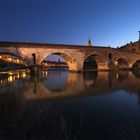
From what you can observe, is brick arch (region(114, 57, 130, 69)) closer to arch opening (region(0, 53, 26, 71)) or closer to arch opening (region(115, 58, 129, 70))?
arch opening (region(115, 58, 129, 70))

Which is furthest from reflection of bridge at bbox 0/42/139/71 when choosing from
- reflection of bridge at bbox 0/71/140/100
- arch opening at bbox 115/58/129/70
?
reflection of bridge at bbox 0/71/140/100

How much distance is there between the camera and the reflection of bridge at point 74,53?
33094mm

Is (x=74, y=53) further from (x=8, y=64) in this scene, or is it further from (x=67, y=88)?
(x=67, y=88)

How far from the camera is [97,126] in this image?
6.37 meters

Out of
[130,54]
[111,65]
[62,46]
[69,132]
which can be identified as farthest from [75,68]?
[69,132]

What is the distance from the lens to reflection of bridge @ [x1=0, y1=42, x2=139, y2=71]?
109ft

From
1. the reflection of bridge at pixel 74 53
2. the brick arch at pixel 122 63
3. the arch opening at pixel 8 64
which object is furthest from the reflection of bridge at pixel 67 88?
the brick arch at pixel 122 63

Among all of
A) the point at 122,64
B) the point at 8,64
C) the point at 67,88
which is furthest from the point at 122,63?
the point at 67,88

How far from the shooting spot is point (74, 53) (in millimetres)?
39375

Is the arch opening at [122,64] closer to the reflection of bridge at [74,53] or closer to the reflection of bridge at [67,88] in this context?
the reflection of bridge at [74,53]

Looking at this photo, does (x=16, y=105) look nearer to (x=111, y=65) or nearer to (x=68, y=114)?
(x=68, y=114)

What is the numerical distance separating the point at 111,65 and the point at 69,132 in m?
41.8

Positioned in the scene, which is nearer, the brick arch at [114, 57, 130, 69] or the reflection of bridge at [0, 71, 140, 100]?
the reflection of bridge at [0, 71, 140, 100]

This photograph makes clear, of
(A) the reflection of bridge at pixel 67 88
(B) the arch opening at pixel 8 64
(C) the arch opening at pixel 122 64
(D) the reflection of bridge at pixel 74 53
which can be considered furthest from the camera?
(C) the arch opening at pixel 122 64
